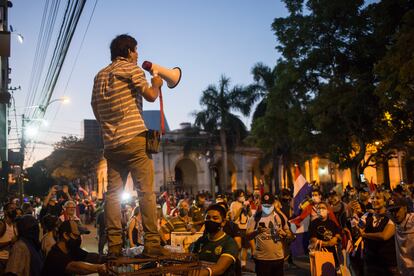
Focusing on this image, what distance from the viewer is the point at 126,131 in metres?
4.39

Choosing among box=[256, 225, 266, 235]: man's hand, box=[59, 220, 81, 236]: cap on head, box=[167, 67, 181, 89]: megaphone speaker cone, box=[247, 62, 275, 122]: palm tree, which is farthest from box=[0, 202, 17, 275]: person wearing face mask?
box=[247, 62, 275, 122]: palm tree

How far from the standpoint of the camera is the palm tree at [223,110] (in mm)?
44781

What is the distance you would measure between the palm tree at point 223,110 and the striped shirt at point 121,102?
132 ft

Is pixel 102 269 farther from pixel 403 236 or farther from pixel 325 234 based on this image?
pixel 325 234

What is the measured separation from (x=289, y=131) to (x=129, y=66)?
26800 millimetres

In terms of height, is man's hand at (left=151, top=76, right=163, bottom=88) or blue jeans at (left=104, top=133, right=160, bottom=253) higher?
man's hand at (left=151, top=76, right=163, bottom=88)

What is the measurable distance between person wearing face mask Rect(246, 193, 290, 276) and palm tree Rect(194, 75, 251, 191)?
119 ft

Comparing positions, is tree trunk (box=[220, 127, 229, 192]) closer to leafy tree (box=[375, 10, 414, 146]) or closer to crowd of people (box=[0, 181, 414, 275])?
leafy tree (box=[375, 10, 414, 146])

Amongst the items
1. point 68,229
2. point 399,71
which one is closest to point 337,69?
point 399,71

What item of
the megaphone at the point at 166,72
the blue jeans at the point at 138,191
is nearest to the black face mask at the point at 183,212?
the blue jeans at the point at 138,191

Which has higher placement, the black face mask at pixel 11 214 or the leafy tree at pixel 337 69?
the leafy tree at pixel 337 69

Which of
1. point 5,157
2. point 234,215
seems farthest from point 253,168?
point 234,215

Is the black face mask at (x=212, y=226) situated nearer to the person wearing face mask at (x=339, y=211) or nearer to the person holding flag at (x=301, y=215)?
the person holding flag at (x=301, y=215)

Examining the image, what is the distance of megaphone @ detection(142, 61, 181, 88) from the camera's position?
4402mm
